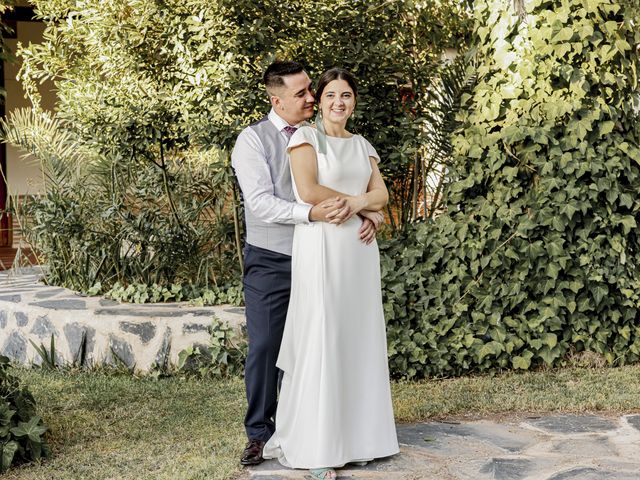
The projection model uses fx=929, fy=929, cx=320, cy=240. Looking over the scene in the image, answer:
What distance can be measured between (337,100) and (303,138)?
0.24m

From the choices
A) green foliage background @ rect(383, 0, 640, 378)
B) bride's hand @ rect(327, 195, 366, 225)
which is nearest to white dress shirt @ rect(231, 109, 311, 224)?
bride's hand @ rect(327, 195, 366, 225)

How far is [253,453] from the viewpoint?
4438 millimetres

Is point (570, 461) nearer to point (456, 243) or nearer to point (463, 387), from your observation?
point (463, 387)

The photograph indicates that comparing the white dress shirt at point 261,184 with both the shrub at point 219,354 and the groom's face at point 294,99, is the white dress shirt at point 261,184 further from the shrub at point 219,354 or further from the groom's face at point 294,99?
the shrub at point 219,354

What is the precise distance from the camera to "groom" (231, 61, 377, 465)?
436cm

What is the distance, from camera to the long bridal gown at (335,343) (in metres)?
4.23

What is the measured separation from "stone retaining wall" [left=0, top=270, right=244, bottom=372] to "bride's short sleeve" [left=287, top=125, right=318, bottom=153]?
240 centimetres

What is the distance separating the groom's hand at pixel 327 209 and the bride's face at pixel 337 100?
382 mm

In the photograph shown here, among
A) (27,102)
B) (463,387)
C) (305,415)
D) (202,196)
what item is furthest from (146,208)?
(27,102)

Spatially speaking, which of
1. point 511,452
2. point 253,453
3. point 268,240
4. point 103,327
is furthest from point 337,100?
point 103,327

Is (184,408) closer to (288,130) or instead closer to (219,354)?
(219,354)

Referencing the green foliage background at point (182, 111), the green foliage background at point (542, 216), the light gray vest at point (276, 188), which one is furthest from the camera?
the green foliage background at point (182, 111)

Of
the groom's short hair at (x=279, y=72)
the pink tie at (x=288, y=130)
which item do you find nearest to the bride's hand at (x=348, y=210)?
the pink tie at (x=288, y=130)

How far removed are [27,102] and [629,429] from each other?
→ 937cm
